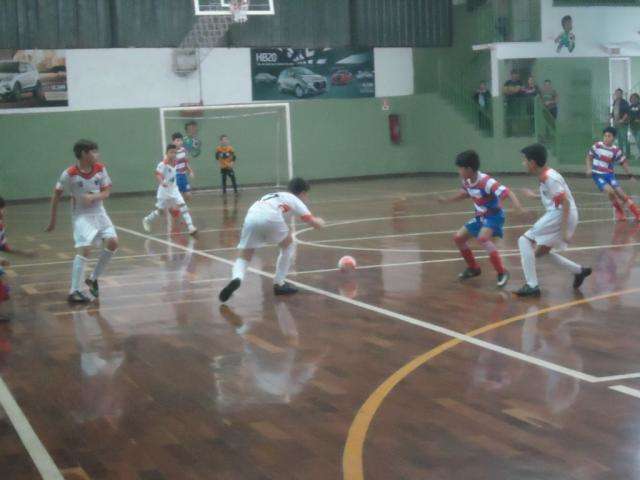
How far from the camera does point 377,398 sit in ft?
23.9

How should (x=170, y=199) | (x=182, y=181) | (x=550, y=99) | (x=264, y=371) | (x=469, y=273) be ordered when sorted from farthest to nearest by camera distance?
(x=550, y=99) < (x=182, y=181) < (x=170, y=199) < (x=469, y=273) < (x=264, y=371)

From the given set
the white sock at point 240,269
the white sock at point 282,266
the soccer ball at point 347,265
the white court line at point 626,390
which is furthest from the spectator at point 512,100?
the white court line at point 626,390

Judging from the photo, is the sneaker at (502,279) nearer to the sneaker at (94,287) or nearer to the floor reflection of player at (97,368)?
the floor reflection of player at (97,368)

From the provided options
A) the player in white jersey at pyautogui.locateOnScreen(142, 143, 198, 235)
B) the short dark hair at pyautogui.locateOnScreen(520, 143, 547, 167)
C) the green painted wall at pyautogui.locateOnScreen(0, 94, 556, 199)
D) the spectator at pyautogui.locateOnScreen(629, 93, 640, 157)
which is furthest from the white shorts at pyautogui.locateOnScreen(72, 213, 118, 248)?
the green painted wall at pyautogui.locateOnScreen(0, 94, 556, 199)

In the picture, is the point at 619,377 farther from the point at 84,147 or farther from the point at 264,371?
the point at 84,147

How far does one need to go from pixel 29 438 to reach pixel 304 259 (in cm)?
855

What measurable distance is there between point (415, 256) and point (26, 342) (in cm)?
646

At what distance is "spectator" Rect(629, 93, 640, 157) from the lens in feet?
92.5

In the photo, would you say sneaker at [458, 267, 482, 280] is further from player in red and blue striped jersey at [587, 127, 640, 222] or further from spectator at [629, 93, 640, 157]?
spectator at [629, 93, 640, 157]

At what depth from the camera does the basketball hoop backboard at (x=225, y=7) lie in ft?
95.5

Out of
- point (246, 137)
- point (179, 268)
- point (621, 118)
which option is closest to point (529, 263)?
point (179, 268)

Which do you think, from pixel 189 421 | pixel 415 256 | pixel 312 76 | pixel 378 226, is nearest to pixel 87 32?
pixel 312 76

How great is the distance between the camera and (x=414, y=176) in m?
36.6

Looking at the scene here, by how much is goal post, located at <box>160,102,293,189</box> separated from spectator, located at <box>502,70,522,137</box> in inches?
278
